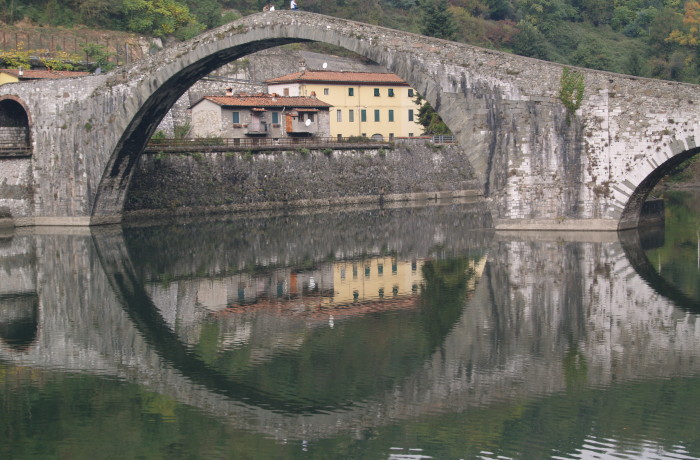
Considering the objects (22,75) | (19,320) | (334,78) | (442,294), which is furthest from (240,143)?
(19,320)

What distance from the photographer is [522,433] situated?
1130 cm

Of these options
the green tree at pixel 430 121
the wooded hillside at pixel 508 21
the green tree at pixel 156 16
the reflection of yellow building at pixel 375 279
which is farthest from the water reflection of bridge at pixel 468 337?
the green tree at pixel 156 16

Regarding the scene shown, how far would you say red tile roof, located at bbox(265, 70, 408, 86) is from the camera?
5556 cm

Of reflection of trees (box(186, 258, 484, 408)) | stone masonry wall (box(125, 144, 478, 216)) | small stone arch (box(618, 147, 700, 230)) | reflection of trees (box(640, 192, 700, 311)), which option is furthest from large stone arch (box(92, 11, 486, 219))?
reflection of trees (box(186, 258, 484, 408))

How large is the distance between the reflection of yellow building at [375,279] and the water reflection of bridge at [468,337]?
61.6 inches

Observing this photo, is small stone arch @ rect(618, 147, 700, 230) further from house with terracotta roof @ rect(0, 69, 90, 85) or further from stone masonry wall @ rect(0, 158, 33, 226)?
house with terracotta roof @ rect(0, 69, 90, 85)

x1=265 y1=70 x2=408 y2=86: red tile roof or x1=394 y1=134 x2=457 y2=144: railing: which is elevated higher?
x1=265 y1=70 x2=408 y2=86: red tile roof

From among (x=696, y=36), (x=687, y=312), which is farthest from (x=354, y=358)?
(x=696, y=36)

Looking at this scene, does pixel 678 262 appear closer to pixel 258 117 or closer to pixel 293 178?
pixel 293 178

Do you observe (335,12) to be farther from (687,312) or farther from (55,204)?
(687,312)

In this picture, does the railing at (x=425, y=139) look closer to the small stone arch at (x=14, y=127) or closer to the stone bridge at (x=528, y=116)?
the stone bridge at (x=528, y=116)

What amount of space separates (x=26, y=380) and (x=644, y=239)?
705 inches

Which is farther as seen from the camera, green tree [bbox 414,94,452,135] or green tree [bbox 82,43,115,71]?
green tree [bbox 82,43,115,71]

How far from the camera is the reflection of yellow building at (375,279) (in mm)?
20148
